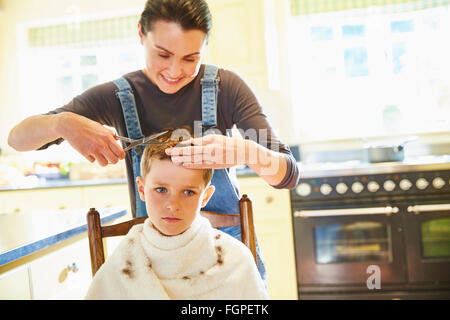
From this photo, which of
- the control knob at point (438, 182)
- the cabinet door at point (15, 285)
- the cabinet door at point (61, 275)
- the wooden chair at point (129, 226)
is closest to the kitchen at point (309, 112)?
the control knob at point (438, 182)

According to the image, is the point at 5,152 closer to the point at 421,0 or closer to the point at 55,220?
the point at 55,220

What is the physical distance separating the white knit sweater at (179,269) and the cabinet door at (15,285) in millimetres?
372

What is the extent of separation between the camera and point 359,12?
7.32ft

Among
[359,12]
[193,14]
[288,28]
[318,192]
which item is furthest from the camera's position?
[359,12]

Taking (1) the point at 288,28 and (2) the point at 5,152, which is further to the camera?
(2) the point at 5,152

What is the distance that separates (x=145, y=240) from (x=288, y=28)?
170 cm

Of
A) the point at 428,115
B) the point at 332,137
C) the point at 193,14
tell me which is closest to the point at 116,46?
the point at 332,137

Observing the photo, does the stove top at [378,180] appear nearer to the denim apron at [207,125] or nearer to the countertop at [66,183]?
the countertop at [66,183]

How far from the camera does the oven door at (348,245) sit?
1.74m

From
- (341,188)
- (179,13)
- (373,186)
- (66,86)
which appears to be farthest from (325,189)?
(66,86)

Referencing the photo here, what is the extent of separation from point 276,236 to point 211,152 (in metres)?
1.34

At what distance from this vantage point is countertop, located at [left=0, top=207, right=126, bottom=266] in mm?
891

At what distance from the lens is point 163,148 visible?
61cm

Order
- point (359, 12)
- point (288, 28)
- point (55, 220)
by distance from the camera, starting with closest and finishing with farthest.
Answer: point (55, 220)
point (288, 28)
point (359, 12)
